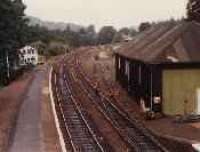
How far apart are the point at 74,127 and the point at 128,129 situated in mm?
2867

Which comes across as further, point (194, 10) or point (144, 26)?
point (144, 26)

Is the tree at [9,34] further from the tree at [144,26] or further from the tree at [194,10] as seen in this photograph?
the tree at [144,26]

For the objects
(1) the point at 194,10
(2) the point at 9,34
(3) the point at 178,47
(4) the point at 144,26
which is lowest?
(3) the point at 178,47

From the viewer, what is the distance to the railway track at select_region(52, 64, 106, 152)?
23408 millimetres

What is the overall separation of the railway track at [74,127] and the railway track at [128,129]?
1408mm

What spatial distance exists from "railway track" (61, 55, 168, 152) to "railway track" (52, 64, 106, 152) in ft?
4.62

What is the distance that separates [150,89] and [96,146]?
7.25 meters

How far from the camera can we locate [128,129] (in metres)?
27.4

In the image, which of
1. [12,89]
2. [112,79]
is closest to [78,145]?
[12,89]

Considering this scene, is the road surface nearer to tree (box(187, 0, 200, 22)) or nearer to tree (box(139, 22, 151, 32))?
tree (box(187, 0, 200, 22))

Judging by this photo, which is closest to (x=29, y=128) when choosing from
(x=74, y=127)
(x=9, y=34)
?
(x=74, y=127)

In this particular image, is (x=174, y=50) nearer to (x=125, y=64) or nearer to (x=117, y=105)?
(x=117, y=105)

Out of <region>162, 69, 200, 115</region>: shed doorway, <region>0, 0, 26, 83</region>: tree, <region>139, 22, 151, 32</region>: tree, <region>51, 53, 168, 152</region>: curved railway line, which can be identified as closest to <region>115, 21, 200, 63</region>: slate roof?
<region>162, 69, 200, 115</region>: shed doorway

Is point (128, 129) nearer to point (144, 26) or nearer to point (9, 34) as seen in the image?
point (9, 34)
